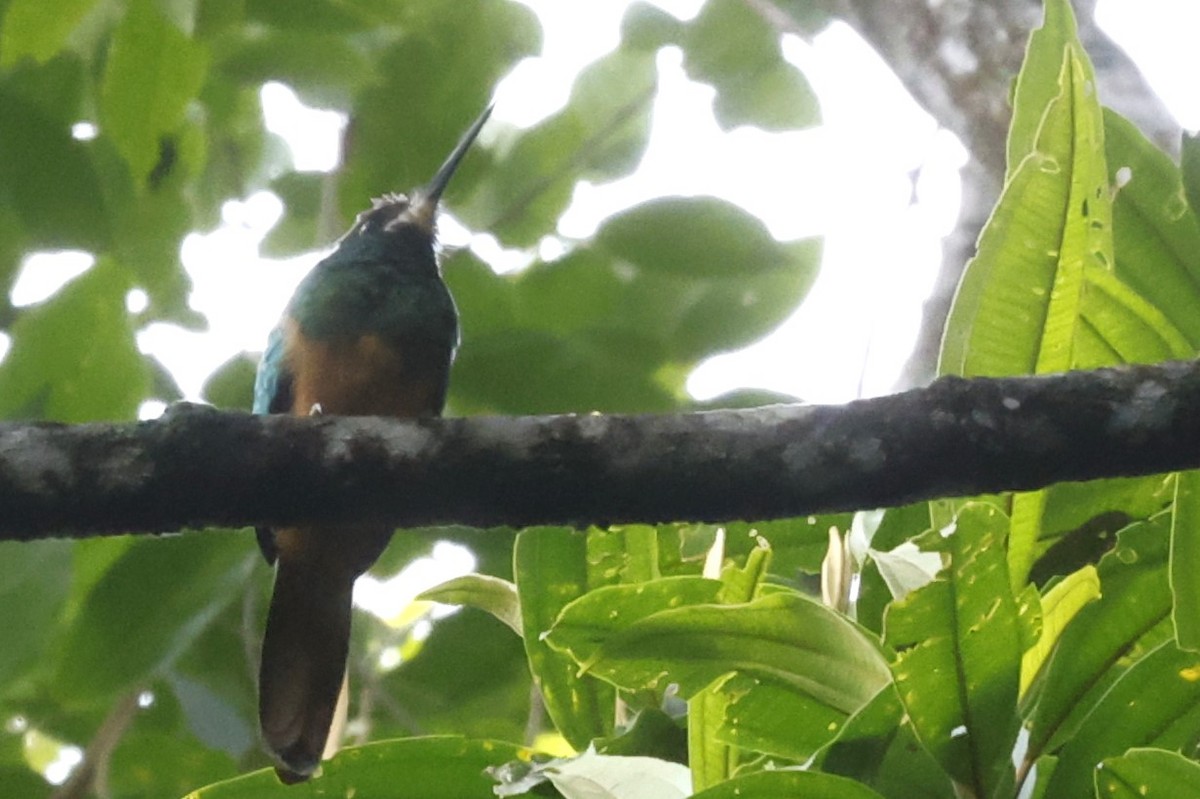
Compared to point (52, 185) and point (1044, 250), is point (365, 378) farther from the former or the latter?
point (1044, 250)

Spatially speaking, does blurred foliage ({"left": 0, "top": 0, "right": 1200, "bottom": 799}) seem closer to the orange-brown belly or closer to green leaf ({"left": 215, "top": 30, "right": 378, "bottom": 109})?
green leaf ({"left": 215, "top": 30, "right": 378, "bottom": 109})

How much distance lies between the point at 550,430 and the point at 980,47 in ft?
4.17

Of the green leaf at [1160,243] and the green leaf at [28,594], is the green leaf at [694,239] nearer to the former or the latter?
the green leaf at [1160,243]

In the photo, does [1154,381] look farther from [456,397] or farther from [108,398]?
Answer: [108,398]

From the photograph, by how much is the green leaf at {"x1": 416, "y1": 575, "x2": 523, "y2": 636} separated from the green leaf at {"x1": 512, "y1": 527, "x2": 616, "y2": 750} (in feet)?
0.21

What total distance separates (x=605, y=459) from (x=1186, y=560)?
0.47 meters

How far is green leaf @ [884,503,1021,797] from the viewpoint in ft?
3.32

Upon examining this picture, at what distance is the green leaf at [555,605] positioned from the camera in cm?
129

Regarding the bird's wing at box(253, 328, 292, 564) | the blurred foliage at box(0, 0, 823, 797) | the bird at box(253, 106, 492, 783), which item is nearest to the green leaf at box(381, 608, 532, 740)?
the blurred foliage at box(0, 0, 823, 797)

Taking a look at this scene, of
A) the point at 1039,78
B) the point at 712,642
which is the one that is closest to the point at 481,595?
the point at 712,642

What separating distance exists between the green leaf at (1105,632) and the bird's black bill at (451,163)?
123 cm

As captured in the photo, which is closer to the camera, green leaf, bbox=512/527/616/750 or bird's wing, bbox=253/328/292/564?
green leaf, bbox=512/527/616/750

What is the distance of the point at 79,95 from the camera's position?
6.72ft

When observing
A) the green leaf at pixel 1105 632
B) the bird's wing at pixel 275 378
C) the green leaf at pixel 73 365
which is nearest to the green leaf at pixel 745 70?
the bird's wing at pixel 275 378
